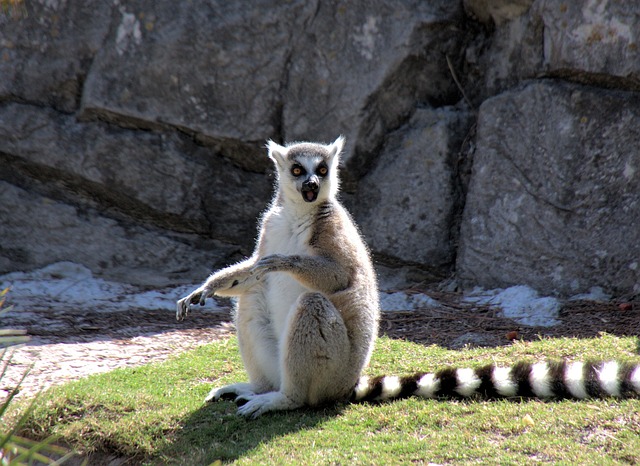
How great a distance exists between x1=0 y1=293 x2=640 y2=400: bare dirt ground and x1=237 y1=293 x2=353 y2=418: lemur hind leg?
6.52 feet

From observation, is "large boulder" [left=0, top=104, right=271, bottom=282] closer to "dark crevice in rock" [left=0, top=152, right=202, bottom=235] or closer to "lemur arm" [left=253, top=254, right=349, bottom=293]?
"dark crevice in rock" [left=0, top=152, right=202, bottom=235]

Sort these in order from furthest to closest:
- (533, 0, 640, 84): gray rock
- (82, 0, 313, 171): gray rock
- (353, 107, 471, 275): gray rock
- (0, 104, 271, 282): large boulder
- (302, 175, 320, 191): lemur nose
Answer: (0, 104, 271, 282): large boulder < (82, 0, 313, 171): gray rock < (353, 107, 471, 275): gray rock < (533, 0, 640, 84): gray rock < (302, 175, 320, 191): lemur nose

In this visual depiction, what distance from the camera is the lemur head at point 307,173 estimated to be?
5.09m

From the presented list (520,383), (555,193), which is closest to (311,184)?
(520,383)

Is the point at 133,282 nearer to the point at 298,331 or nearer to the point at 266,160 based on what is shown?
the point at 266,160

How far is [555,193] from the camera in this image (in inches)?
293

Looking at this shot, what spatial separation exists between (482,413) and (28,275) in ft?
19.2

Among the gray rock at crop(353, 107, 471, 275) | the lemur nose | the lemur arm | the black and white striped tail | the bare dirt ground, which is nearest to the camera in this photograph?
the black and white striped tail

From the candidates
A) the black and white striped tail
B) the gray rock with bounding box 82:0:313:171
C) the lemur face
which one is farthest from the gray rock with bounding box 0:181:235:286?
the black and white striped tail

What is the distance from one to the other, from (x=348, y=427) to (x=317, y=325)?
647mm

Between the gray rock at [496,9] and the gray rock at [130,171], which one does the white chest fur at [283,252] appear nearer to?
the gray rock at [130,171]

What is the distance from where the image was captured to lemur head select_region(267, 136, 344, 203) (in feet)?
16.7

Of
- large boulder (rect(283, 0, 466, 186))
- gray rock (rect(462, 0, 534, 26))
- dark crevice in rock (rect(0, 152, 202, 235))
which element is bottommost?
dark crevice in rock (rect(0, 152, 202, 235))

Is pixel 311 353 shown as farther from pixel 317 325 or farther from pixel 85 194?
pixel 85 194
